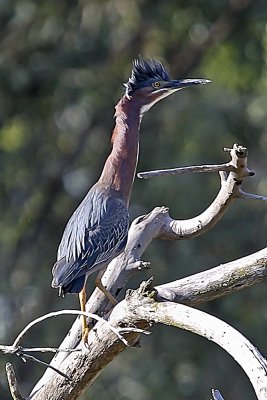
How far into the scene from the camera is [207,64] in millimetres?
9312

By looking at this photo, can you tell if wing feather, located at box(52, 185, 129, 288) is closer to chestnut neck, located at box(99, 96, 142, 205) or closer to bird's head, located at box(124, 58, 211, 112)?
chestnut neck, located at box(99, 96, 142, 205)

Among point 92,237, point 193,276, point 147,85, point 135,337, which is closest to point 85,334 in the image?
point 135,337

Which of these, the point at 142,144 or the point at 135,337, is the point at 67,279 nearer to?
the point at 135,337

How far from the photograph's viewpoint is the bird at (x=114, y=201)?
156 inches

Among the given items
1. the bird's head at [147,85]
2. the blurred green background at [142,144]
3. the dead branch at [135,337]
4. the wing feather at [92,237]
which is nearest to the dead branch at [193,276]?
the dead branch at [135,337]

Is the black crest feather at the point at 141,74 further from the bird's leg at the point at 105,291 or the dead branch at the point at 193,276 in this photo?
the bird's leg at the point at 105,291

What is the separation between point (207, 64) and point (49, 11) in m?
1.37

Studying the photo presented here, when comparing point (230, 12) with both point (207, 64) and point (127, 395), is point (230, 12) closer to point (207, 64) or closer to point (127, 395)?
point (207, 64)

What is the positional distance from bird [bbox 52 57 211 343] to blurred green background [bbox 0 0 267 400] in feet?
13.6

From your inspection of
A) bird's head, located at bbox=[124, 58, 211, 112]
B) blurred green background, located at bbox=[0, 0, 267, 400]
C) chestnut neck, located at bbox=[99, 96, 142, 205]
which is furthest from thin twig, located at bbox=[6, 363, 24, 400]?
blurred green background, located at bbox=[0, 0, 267, 400]

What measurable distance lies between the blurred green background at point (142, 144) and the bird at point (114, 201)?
4.13 m

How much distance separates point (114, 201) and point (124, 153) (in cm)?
19

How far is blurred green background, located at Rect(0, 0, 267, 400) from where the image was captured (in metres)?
8.66

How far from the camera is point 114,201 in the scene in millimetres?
4160
